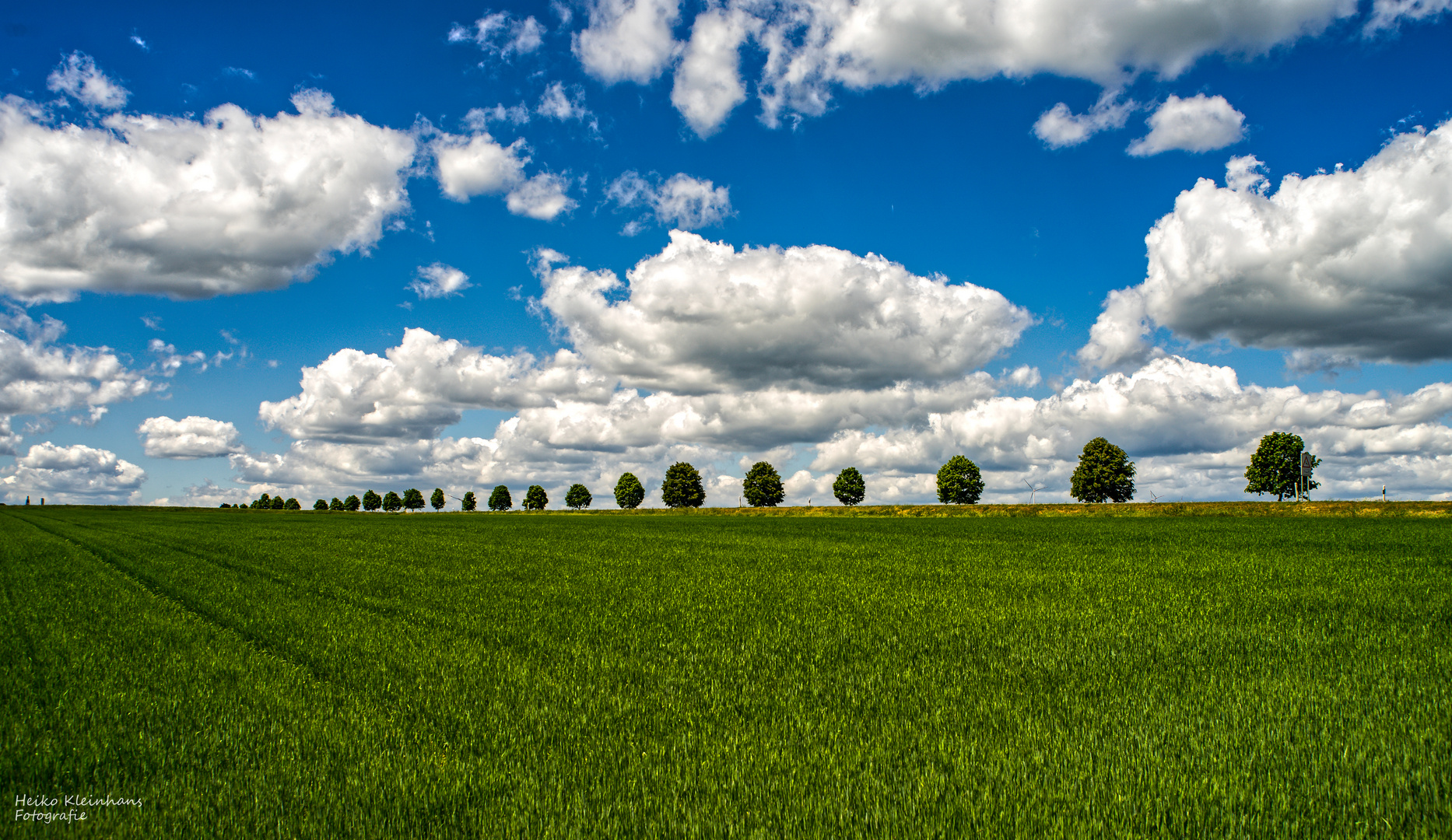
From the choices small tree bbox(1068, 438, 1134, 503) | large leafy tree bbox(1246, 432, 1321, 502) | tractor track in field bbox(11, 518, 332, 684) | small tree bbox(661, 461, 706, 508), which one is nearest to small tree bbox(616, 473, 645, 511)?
small tree bbox(661, 461, 706, 508)

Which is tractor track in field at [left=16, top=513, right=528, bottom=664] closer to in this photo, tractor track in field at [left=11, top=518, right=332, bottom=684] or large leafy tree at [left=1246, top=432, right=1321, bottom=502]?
tractor track in field at [left=11, top=518, right=332, bottom=684]

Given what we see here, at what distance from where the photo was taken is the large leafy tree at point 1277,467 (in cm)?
10975

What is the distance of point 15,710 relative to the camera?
23.7 ft

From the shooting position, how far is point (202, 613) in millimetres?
13086

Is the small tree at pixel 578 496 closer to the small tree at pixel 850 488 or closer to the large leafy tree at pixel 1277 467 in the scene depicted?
the small tree at pixel 850 488

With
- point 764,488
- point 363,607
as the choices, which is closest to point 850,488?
point 764,488

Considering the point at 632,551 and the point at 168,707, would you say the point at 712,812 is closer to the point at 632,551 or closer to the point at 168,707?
the point at 168,707

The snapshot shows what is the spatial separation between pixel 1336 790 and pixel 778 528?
43084mm

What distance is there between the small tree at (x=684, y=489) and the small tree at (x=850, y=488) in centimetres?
2872

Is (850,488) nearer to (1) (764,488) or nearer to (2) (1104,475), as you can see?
(1) (764,488)

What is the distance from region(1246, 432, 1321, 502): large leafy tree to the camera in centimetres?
10975

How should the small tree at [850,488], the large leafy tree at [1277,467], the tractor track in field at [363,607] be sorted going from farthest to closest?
the small tree at [850,488], the large leafy tree at [1277,467], the tractor track in field at [363,607]

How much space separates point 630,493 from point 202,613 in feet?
488

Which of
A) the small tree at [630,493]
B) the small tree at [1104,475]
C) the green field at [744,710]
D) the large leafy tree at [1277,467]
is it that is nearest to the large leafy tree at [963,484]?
the small tree at [1104,475]
